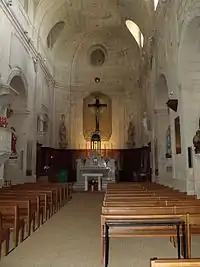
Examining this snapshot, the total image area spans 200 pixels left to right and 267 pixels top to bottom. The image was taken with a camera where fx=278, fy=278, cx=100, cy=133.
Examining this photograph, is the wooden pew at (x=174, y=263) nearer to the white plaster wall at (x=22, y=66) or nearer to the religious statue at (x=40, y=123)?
the white plaster wall at (x=22, y=66)

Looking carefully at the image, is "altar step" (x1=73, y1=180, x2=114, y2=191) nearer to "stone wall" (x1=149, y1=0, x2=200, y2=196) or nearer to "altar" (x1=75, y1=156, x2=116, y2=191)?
"altar" (x1=75, y1=156, x2=116, y2=191)

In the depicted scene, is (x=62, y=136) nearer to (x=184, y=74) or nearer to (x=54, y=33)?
(x=54, y=33)

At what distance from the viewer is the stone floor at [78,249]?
12.6 ft

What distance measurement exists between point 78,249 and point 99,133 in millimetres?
15660

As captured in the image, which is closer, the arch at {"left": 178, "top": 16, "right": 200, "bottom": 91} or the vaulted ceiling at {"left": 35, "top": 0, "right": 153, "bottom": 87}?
the arch at {"left": 178, "top": 16, "right": 200, "bottom": 91}

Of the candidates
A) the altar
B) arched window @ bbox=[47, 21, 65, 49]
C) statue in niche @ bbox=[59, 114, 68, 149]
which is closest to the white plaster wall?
arched window @ bbox=[47, 21, 65, 49]

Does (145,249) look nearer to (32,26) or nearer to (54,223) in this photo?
(54,223)

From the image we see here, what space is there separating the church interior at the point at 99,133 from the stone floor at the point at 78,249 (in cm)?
2

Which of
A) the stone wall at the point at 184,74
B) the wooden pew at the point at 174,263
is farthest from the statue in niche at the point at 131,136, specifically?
the wooden pew at the point at 174,263

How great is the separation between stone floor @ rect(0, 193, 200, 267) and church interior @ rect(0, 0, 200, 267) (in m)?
0.02

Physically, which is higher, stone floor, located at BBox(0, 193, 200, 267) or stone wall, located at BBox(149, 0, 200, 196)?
stone wall, located at BBox(149, 0, 200, 196)

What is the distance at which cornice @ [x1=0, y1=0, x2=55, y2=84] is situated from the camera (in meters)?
10.8

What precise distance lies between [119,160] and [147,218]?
15.9m

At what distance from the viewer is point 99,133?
20.0 meters
